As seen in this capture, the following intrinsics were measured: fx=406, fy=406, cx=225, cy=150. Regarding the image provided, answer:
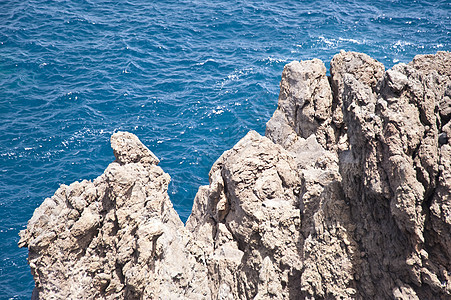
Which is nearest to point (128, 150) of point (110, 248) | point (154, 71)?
point (110, 248)

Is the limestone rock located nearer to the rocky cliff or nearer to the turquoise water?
the rocky cliff

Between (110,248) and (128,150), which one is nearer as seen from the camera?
(110,248)

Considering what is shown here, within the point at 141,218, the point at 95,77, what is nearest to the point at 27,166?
the point at 95,77

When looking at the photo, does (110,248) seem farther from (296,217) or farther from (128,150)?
(296,217)

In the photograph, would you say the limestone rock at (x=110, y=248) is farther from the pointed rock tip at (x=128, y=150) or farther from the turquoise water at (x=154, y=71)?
the turquoise water at (x=154, y=71)

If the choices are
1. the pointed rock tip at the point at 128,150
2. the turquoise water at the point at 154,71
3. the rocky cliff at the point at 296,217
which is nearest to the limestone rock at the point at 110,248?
the rocky cliff at the point at 296,217

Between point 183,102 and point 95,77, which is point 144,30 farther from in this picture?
point 183,102

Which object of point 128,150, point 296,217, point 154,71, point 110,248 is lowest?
point 154,71

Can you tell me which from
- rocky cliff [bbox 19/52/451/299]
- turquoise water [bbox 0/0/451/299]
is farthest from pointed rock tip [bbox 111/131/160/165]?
turquoise water [bbox 0/0/451/299]
